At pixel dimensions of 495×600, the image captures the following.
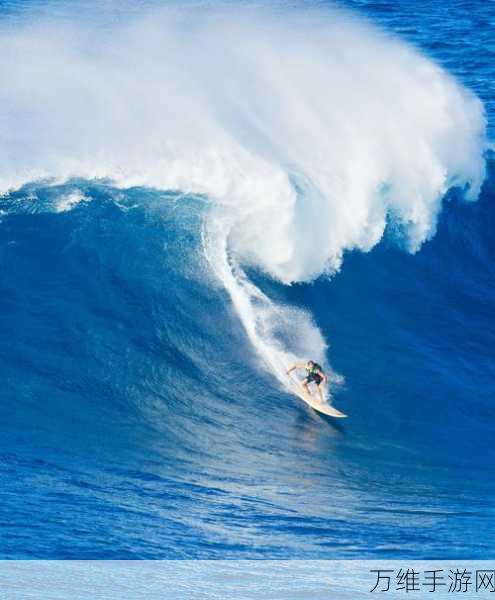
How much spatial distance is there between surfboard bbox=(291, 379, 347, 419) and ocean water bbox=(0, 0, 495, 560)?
17cm

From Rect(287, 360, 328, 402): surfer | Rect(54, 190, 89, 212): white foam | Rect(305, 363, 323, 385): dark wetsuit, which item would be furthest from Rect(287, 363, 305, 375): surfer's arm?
Rect(54, 190, 89, 212): white foam

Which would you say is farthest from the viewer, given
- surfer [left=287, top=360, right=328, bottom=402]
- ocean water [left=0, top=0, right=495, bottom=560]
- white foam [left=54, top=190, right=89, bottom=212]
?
white foam [left=54, top=190, right=89, bottom=212]

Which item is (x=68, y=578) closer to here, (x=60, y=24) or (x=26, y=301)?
(x=26, y=301)

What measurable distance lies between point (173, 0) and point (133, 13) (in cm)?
198

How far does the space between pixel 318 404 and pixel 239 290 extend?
3.81m

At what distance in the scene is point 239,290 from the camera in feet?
77.7

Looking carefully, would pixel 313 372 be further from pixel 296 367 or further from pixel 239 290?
pixel 239 290

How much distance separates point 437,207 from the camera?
28.2 metres

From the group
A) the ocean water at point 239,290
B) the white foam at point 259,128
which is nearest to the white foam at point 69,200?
the ocean water at point 239,290

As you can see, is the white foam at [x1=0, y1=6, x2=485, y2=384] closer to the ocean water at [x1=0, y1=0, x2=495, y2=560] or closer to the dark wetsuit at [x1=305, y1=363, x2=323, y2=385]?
the ocean water at [x1=0, y1=0, x2=495, y2=560]

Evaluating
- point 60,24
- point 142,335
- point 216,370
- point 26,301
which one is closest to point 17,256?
point 26,301

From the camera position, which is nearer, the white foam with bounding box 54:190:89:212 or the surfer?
the surfer

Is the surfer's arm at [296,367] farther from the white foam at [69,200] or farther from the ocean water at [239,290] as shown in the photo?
the white foam at [69,200]

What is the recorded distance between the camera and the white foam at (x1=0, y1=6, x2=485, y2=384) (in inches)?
1003
